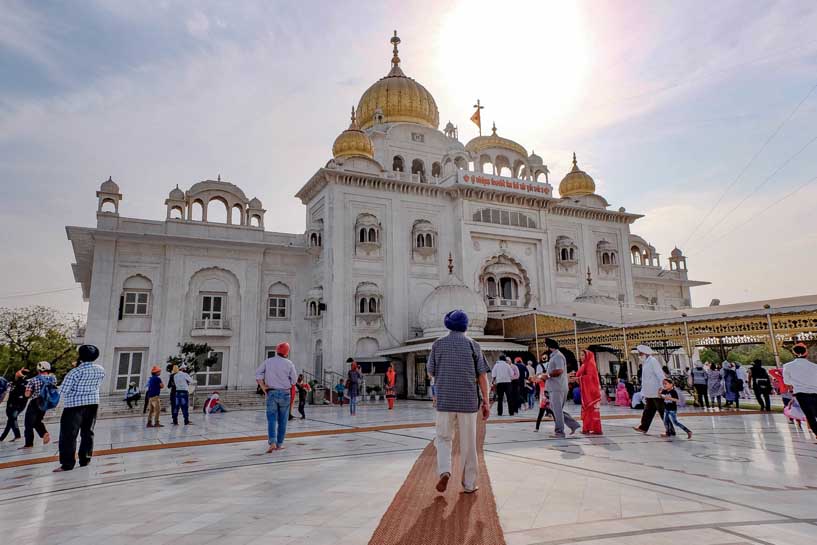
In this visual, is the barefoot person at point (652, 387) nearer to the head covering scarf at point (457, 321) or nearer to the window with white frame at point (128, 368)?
the head covering scarf at point (457, 321)

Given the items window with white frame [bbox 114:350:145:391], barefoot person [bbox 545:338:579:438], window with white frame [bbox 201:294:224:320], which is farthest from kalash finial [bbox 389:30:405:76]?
barefoot person [bbox 545:338:579:438]

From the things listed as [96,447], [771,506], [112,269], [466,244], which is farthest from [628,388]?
[112,269]

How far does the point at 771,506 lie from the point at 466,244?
69.7 ft

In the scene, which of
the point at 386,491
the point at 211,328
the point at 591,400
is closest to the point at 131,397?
the point at 211,328

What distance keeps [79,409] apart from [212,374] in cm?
1607

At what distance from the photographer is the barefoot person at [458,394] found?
13.2 feet

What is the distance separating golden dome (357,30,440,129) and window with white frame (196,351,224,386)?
49.1 ft

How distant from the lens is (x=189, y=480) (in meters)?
4.78

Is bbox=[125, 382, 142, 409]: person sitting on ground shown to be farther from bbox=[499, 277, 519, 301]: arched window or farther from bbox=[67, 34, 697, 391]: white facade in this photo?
bbox=[499, 277, 519, 301]: arched window

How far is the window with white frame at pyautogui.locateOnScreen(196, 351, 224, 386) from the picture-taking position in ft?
69.2

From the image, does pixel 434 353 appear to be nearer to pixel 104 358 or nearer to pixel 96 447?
pixel 96 447

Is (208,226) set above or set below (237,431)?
above

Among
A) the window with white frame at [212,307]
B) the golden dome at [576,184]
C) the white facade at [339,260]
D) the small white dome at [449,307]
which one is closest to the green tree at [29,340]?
the white facade at [339,260]

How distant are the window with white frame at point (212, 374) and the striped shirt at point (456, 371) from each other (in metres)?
18.8
